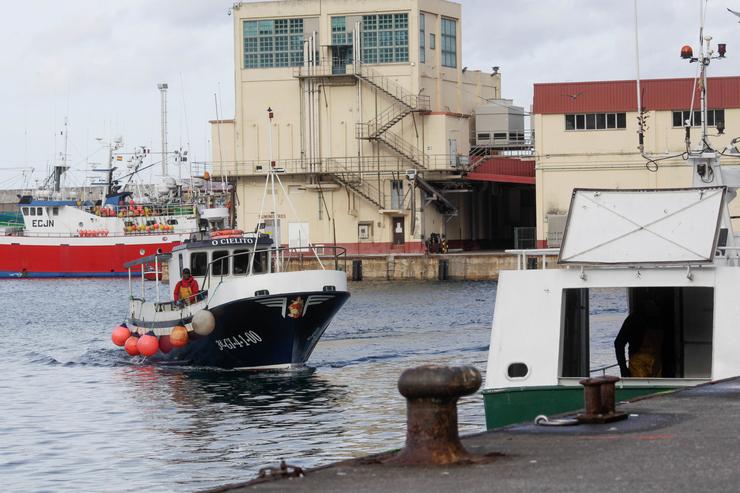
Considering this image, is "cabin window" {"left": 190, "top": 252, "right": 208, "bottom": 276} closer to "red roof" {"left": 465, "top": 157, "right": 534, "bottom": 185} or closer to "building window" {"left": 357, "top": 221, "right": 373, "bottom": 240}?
"building window" {"left": 357, "top": 221, "right": 373, "bottom": 240}

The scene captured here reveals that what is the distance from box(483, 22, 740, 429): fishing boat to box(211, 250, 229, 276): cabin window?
17.5 m

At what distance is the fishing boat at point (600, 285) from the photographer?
651 inches

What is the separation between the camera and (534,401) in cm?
1669

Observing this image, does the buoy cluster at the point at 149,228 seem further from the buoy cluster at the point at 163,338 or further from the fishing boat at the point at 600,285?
the fishing boat at the point at 600,285

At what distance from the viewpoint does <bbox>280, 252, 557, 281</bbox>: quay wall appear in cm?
8275

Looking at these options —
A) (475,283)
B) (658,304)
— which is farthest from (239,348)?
(475,283)

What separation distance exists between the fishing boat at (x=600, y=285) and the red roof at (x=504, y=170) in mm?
72269

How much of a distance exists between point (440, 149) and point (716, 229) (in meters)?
71.1

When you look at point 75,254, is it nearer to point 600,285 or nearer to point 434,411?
point 600,285

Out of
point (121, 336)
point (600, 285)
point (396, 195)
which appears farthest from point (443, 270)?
point (600, 285)

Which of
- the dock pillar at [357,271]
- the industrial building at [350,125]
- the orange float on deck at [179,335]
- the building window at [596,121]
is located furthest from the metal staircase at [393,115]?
the orange float on deck at [179,335]

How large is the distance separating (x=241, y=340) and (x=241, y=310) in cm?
121

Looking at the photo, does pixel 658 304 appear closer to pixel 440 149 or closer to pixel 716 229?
pixel 716 229

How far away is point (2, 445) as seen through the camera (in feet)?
79.3
